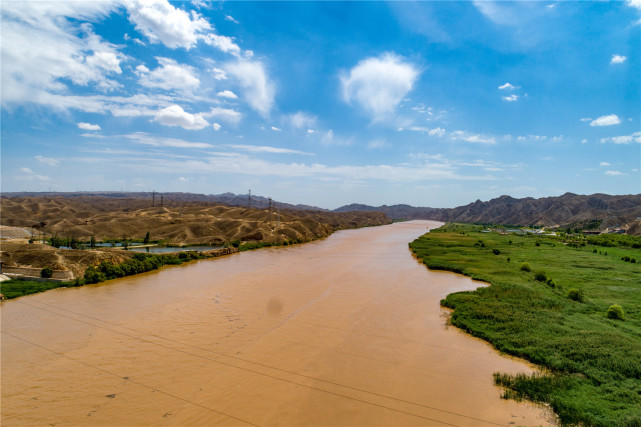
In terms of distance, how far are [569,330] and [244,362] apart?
12.9 meters

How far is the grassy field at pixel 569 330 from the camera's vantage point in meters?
8.26

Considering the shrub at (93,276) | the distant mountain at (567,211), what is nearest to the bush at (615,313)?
the shrub at (93,276)

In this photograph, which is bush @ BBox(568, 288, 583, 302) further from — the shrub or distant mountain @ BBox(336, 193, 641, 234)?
distant mountain @ BBox(336, 193, 641, 234)

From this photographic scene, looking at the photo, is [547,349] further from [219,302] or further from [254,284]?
[254,284]

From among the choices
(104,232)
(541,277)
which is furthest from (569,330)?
(104,232)

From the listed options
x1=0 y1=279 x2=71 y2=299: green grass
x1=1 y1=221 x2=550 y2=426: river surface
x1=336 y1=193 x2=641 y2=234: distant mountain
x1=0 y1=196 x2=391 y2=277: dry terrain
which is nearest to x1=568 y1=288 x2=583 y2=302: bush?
x1=1 y1=221 x2=550 y2=426: river surface

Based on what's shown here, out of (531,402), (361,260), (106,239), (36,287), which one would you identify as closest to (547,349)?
(531,402)

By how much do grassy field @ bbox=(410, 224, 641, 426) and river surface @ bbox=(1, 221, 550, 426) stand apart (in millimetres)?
836

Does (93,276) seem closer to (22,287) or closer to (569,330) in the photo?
(22,287)

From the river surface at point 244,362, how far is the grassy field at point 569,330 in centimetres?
84

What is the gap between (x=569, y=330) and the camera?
1252 cm

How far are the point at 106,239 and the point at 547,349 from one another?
167 feet

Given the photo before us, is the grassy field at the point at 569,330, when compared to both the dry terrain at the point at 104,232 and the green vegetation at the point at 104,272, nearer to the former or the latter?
the green vegetation at the point at 104,272

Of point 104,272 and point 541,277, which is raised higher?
point 541,277
